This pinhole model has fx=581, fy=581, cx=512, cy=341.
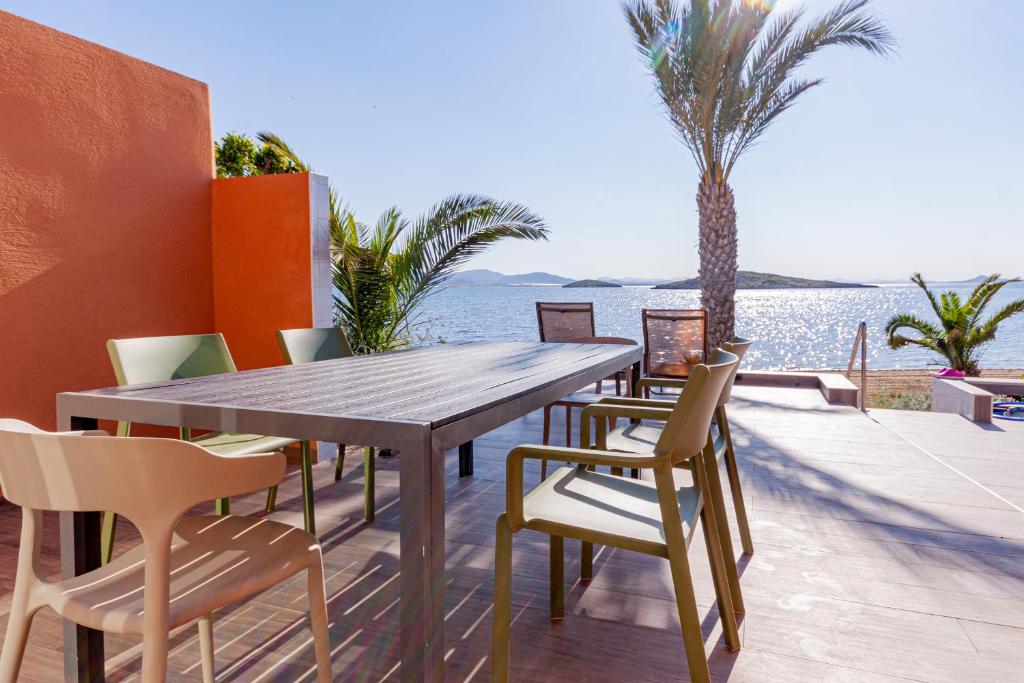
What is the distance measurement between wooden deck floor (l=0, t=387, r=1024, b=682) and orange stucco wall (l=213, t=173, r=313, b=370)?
114 centimetres

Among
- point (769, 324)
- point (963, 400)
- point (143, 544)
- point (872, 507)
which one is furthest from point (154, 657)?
point (769, 324)

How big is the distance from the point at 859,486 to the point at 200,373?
339 cm

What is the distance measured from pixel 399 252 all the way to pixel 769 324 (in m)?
46.6

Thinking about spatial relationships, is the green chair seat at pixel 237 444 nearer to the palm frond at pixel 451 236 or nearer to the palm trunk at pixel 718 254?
the palm frond at pixel 451 236

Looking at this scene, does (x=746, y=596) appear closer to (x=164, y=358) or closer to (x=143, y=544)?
(x=143, y=544)

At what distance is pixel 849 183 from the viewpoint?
28594 millimetres

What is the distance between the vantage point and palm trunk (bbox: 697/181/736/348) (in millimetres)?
7234

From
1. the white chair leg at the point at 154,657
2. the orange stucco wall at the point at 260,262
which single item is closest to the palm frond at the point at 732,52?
the orange stucco wall at the point at 260,262

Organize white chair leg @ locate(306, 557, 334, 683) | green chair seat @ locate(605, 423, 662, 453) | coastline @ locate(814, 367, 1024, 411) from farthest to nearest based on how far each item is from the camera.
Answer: coastline @ locate(814, 367, 1024, 411) < green chair seat @ locate(605, 423, 662, 453) < white chair leg @ locate(306, 557, 334, 683)

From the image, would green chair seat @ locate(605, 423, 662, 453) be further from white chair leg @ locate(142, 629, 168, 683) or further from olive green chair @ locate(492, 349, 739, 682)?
white chair leg @ locate(142, 629, 168, 683)

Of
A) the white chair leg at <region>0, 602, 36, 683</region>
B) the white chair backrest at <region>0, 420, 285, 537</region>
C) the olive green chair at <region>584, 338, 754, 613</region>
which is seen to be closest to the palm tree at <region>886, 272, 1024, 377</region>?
the olive green chair at <region>584, 338, 754, 613</region>

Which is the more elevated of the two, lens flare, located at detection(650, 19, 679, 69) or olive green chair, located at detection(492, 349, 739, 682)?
lens flare, located at detection(650, 19, 679, 69)

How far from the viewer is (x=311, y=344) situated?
294 centimetres

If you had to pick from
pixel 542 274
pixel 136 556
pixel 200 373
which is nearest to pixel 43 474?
pixel 136 556
